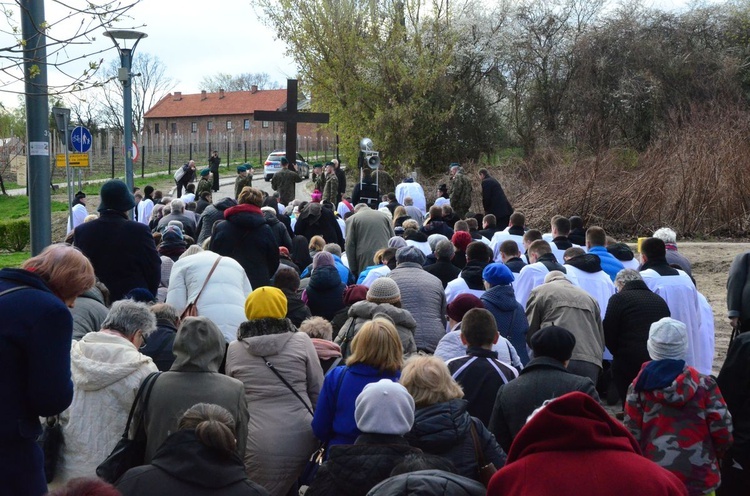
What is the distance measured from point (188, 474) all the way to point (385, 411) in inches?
40.3

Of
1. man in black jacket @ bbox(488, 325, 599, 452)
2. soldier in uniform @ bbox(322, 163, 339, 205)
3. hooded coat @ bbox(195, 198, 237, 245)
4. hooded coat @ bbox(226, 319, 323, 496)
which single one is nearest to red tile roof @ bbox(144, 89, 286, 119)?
soldier in uniform @ bbox(322, 163, 339, 205)

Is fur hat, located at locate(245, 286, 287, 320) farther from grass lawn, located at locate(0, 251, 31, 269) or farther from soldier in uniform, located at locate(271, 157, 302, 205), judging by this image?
grass lawn, located at locate(0, 251, 31, 269)

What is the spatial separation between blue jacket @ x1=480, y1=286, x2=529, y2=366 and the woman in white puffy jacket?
213 cm

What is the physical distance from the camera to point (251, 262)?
344 inches

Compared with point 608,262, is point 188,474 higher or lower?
lower

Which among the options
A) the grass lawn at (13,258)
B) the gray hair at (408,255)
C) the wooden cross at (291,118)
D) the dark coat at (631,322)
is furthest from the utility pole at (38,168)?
the wooden cross at (291,118)

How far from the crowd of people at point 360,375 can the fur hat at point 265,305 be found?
13 millimetres

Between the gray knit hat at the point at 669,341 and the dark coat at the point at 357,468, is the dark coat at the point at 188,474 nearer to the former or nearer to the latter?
the dark coat at the point at 357,468

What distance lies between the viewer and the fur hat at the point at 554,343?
5156 millimetres

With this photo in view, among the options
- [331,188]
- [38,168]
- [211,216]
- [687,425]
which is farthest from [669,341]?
[331,188]

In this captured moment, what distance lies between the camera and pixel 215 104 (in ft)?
299

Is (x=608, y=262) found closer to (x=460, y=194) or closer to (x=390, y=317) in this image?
(x=390, y=317)

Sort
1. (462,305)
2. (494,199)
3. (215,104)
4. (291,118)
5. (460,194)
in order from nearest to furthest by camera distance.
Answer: (462,305) < (494,199) < (460,194) < (291,118) < (215,104)

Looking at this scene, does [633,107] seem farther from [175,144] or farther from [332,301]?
[175,144]
